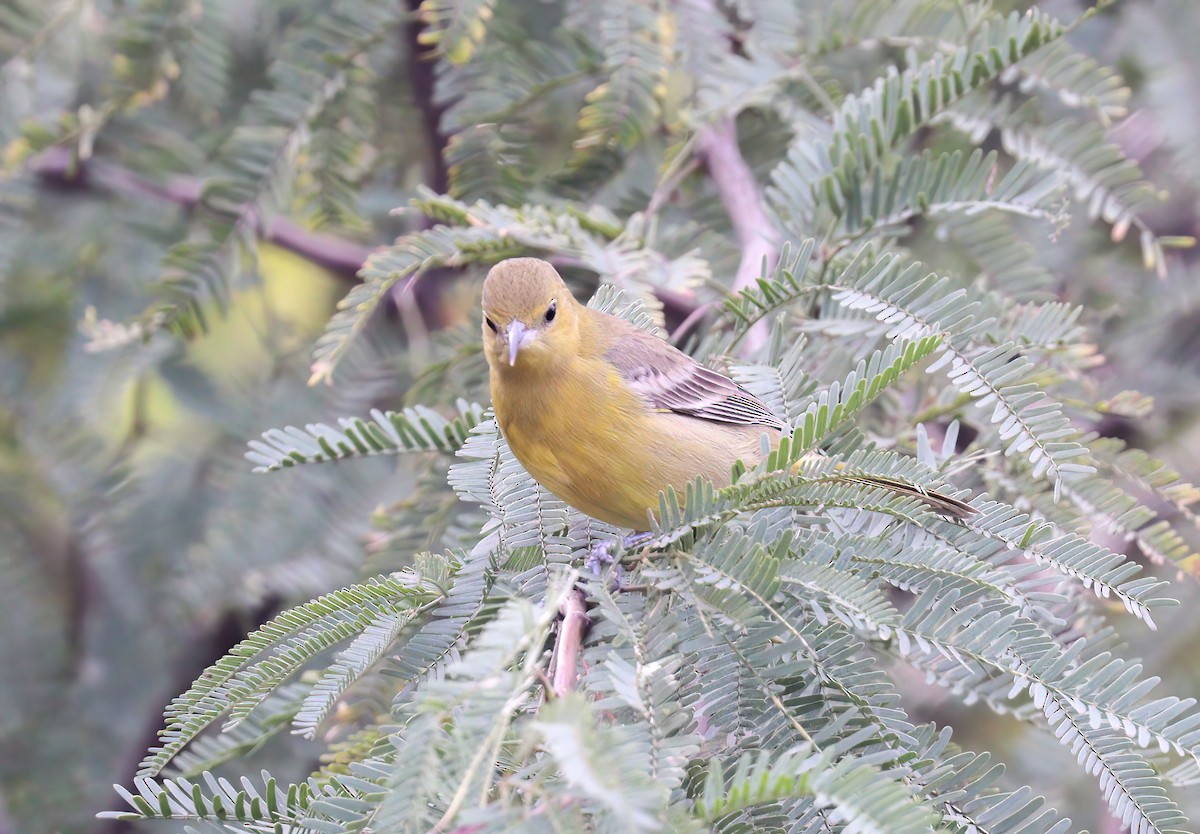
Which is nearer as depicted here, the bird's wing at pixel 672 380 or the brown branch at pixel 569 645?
the brown branch at pixel 569 645

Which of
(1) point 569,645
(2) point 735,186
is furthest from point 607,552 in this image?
(2) point 735,186

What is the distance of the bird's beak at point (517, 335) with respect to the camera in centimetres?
333

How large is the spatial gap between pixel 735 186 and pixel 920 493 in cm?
236

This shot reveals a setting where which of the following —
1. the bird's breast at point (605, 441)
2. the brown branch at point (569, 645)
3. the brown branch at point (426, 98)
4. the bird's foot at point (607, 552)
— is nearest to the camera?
the brown branch at point (569, 645)

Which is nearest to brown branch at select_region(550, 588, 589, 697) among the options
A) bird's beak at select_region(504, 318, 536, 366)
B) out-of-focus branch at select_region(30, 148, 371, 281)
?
bird's beak at select_region(504, 318, 536, 366)

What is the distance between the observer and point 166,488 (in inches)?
190

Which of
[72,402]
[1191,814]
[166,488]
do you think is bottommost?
[1191,814]

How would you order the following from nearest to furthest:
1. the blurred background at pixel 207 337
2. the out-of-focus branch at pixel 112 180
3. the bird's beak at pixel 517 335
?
the bird's beak at pixel 517 335 < the blurred background at pixel 207 337 < the out-of-focus branch at pixel 112 180

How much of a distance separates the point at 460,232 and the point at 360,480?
5.49ft

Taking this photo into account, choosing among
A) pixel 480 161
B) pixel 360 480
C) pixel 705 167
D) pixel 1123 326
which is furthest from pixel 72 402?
pixel 1123 326

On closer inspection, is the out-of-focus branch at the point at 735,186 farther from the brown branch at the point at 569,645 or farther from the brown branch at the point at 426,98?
the brown branch at the point at 569,645

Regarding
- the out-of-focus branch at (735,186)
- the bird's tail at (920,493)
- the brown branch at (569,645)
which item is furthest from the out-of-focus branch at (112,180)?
the bird's tail at (920,493)

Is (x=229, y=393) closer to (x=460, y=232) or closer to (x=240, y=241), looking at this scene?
(x=240, y=241)

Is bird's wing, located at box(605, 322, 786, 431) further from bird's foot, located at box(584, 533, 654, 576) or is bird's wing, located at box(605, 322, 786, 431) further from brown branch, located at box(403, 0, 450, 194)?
brown branch, located at box(403, 0, 450, 194)
